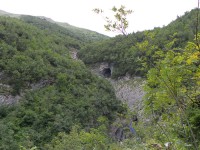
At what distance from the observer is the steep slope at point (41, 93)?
24406mm

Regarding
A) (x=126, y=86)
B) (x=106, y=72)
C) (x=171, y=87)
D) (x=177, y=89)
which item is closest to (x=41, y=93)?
(x=126, y=86)

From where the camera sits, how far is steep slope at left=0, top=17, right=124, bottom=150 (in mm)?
24406

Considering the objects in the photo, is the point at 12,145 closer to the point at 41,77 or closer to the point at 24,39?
the point at 41,77

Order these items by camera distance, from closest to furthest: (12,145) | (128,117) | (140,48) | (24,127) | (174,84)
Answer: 1. (174,84)
2. (140,48)
3. (128,117)
4. (12,145)
5. (24,127)

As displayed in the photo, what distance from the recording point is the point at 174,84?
413 cm

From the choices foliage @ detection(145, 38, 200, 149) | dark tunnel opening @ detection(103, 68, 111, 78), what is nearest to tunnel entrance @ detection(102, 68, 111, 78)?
dark tunnel opening @ detection(103, 68, 111, 78)

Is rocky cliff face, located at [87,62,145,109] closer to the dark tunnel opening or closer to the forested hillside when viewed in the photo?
the dark tunnel opening

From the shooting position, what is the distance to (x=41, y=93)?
29141 mm

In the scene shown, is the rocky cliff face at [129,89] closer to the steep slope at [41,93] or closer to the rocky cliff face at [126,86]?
the rocky cliff face at [126,86]

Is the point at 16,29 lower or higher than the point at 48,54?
higher

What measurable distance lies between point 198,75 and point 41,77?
27816 millimetres

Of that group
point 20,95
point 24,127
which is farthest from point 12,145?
point 20,95

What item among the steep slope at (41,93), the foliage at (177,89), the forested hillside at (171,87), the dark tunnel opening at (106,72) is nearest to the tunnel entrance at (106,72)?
the dark tunnel opening at (106,72)

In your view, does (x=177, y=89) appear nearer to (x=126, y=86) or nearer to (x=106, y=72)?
(x=126, y=86)
